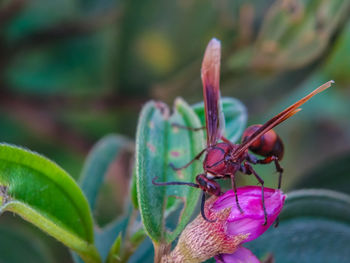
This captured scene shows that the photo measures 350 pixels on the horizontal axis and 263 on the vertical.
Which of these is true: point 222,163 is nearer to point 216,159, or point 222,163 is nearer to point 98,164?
point 216,159

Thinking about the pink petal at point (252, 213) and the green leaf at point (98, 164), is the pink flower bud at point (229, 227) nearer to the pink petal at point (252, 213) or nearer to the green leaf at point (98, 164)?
the pink petal at point (252, 213)

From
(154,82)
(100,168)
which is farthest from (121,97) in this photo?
(100,168)

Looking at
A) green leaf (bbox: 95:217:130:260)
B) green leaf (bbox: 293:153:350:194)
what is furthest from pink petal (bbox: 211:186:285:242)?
green leaf (bbox: 293:153:350:194)

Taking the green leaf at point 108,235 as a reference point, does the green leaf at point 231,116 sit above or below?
above

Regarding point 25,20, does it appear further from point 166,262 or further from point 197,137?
point 166,262

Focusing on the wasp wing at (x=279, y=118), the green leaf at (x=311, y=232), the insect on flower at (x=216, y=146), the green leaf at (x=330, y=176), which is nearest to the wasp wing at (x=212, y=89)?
the insect on flower at (x=216, y=146)

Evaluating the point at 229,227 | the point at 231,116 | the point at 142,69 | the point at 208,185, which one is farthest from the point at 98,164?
the point at 142,69
